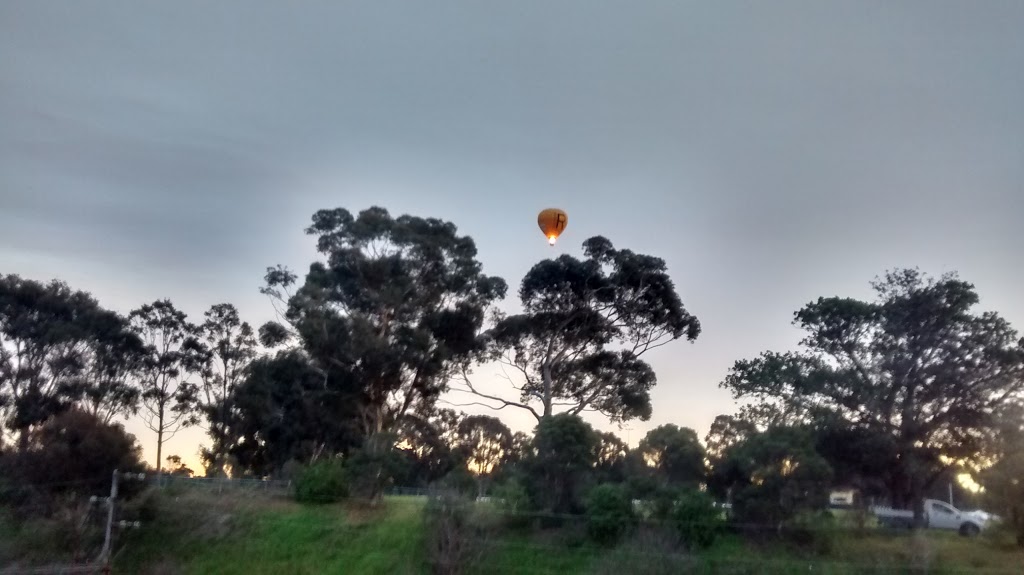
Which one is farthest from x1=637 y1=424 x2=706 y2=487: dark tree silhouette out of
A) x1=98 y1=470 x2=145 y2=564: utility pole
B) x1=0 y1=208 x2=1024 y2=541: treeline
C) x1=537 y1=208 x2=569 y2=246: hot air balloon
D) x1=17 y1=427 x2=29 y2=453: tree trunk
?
x1=17 y1=427 x2=29 y2=453: tree trunk

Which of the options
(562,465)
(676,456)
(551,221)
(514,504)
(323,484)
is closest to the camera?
(551,221)

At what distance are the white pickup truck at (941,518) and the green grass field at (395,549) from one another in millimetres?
1078

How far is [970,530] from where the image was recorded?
26.5 metres

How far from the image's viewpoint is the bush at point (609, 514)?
27.4m

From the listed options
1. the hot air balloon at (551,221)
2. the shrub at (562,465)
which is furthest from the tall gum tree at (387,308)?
the hot air balloon at (551,221)

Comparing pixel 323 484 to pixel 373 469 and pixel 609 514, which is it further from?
pixel 609 514

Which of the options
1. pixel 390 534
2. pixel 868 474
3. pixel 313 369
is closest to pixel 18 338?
pixel 313 369

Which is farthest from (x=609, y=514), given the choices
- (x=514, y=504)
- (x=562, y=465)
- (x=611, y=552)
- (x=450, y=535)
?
(x=450, y=535)

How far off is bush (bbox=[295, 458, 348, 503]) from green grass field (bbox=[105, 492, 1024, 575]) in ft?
1.57

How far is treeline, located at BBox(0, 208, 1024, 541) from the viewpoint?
28.2 meters

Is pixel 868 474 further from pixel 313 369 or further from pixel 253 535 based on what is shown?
pixel 313 369

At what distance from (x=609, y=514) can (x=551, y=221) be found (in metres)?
9.56

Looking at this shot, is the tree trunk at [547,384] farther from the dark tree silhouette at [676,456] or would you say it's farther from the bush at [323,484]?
the bush at [323,484]

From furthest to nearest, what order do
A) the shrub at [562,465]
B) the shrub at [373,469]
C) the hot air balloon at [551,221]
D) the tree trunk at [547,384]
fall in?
the tree trunk at [547,384] → the shrub at [373,469] → the shrub at [562,465] → the hot air balloon at [551,221]
